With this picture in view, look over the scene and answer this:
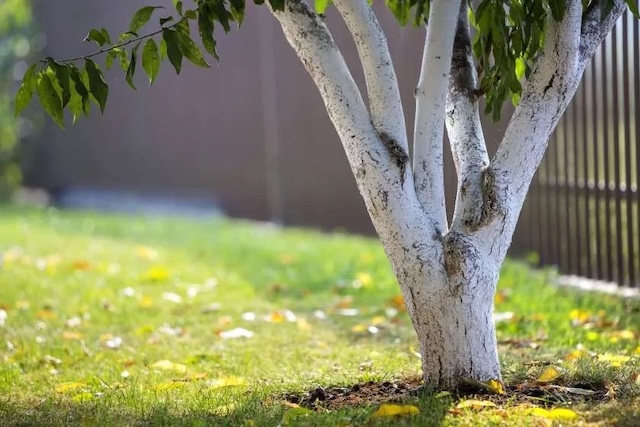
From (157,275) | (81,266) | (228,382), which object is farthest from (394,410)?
(81,266)

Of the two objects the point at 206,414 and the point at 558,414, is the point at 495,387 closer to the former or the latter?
the point at 558,414

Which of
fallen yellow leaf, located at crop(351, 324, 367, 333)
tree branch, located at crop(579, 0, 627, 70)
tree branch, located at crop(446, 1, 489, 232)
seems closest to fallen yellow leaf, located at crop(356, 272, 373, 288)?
fallen yellow leaf, located at crop(351, 324, 367, 333)

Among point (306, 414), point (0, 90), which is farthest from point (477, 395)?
point (0, 90)

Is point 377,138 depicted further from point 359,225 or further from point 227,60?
point 227,60

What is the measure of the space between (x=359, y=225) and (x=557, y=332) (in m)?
4.35

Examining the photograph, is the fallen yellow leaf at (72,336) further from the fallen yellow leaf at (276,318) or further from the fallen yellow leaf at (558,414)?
the fallen yellow leaf at (558,414)

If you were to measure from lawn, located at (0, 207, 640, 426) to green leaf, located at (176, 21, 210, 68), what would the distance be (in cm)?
121

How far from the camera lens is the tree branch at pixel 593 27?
3.70 m

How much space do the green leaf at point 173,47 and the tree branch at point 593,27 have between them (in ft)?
4.69

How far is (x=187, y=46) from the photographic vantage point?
11.3 ft

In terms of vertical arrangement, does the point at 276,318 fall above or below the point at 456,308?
below

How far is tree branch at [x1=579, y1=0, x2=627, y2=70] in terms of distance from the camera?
12.1 feet

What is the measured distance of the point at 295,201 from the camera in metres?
10.5

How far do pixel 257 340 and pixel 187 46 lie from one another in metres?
2.12
